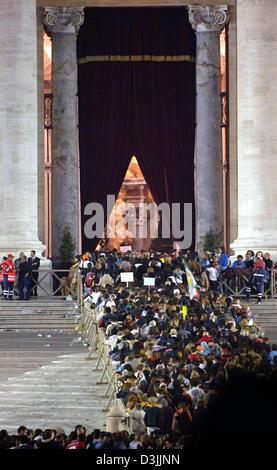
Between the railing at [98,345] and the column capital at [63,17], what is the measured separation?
48.6ft

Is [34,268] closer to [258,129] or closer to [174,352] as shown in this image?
[258,129]

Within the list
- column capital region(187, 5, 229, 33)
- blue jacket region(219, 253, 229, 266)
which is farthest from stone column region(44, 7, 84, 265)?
blue jacket region(219, 253, 229, 266)

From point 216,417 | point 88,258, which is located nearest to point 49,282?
point 88,258

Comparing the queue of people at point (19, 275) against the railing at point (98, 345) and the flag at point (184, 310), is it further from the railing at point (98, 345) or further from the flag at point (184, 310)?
the flag at point (184, 310)

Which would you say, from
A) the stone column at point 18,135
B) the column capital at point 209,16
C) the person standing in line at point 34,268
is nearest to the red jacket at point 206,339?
the person standing in line at point 34,268

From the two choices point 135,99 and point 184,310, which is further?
point 135,99

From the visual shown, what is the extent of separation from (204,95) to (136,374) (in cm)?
2664

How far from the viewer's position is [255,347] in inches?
687

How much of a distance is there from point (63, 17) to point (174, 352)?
27.0 metres

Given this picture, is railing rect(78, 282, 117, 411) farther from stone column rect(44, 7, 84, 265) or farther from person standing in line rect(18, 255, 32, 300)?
stone column rect(44, 7, 84, 265)

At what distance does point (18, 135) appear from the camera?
1403 inches

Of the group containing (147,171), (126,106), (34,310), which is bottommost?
(34,310)

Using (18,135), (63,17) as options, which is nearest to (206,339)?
(18,135)
